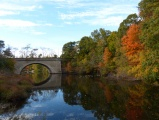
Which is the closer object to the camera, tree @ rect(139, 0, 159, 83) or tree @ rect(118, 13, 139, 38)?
tree @ rect(139, 0, 159, 83)

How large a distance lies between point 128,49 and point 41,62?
48.4 m

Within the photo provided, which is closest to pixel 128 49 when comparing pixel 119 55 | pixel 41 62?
pixel 119 55

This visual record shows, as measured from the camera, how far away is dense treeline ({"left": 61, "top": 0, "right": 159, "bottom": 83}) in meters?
29.8

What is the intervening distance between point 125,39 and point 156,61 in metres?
14.1

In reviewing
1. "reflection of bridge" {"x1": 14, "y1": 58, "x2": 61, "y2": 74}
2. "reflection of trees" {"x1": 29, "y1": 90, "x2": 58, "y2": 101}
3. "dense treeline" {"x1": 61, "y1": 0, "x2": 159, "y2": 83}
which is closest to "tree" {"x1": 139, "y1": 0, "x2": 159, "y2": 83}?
"dense treeline" {"x1": 61, "y1": 0, "x2": 159, "y2": 83}

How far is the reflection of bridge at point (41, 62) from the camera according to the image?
8062cm

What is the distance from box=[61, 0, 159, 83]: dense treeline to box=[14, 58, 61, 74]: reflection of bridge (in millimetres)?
4102

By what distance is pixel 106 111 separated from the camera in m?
18.8

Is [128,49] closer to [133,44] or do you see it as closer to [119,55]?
[133,44]

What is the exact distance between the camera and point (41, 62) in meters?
85.0

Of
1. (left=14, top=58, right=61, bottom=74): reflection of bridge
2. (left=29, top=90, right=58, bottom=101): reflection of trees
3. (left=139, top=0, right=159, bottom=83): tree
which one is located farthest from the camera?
(left=14, top=58, right=61, bottom=74): reflection of bridge

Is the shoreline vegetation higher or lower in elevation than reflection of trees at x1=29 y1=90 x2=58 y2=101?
higher

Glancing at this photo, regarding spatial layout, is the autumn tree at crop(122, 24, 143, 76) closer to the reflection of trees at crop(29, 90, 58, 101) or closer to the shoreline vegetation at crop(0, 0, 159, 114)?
the shoreline vegetation at crop(0, 0, 159, 114)

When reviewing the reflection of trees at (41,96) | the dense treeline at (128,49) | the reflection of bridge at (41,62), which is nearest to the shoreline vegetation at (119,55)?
the dense treeline at (128,49)
